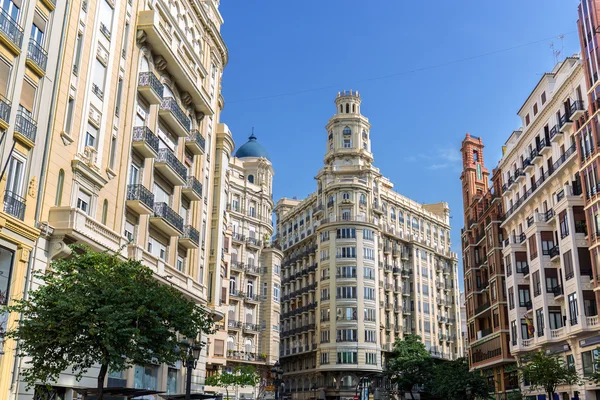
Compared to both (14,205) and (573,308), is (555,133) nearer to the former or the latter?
(573,308)

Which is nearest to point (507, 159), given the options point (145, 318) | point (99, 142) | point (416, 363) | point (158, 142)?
point (416, 363)

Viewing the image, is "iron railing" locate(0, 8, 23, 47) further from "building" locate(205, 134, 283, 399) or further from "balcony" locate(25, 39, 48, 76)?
"building" locate(205, 134, 283, 399)

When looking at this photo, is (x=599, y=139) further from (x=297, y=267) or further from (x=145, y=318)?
(x=297, y=267)

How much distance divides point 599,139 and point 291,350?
63.3m

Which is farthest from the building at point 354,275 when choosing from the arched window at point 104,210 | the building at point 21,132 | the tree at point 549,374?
the building at point 21,132

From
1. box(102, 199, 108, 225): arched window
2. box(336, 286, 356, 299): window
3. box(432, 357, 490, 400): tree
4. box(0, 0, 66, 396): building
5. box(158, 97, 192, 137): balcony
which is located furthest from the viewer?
box(336, 286, 356, 299): window

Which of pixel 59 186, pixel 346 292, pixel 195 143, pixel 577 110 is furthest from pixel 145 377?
pixel 346 292

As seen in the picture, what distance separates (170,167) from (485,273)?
141 ft

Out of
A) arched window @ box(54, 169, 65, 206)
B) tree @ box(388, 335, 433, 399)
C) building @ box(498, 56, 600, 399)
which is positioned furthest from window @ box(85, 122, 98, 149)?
tree @ box(388, 335, 433, 399)

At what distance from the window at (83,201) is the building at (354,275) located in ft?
198

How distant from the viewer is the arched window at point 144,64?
1278 inches

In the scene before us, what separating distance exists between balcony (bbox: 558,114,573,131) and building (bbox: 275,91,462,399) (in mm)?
42555

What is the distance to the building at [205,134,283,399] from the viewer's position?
68.2m

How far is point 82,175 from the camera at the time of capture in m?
25.8
